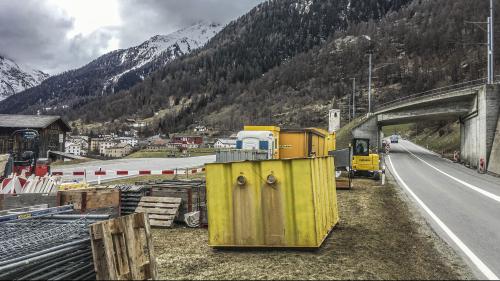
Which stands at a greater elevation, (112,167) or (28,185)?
(28,185)

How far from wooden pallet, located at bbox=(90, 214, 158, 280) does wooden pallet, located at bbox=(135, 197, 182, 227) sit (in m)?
4.74

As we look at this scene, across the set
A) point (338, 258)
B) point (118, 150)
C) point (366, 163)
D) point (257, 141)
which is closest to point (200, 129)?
point (118, 150)

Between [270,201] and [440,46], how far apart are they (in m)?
174

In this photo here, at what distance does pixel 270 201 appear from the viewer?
7.68m

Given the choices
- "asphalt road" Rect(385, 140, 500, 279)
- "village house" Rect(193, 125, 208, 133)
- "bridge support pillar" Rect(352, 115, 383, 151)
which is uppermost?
"village house" Rect(193, 125, 208, 133)

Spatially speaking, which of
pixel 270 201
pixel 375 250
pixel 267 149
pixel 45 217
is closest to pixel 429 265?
pixel 375 250

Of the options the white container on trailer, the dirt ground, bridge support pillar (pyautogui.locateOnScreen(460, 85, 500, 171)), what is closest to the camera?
the dirt ground

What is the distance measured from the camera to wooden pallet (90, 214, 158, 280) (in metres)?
5.05

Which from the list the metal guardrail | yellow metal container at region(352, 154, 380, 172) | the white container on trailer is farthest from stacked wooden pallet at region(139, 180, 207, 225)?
the metal guardrail

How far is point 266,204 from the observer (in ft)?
25.2

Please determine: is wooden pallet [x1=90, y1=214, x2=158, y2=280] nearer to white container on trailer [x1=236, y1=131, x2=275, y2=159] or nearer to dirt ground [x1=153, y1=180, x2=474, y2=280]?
dirt ground [x1=153, y1=180, x2=474, y2=280]

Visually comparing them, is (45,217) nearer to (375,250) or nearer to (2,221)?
(2,221)

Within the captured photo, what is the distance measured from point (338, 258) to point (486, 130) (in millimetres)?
28847

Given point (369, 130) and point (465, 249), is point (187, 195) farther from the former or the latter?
point (369, 130)
